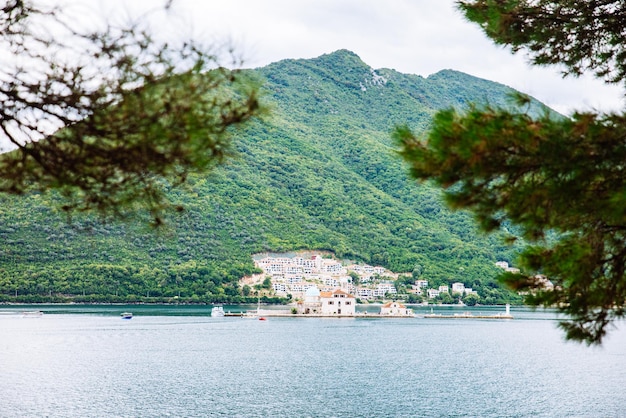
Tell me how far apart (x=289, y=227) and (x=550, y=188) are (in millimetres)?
113618

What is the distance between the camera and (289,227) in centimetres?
11838

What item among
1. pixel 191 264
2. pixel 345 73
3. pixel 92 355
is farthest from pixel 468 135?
pixel 345 73

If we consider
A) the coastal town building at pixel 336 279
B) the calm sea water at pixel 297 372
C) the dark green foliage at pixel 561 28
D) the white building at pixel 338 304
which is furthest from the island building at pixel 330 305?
the dark green foliage at pixel 561 28

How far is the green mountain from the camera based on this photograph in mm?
92375

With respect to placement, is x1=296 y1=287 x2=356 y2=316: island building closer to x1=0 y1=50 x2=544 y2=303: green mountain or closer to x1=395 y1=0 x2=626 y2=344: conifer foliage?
x1=0 y1=50 x2=544 y2=303: green mountain

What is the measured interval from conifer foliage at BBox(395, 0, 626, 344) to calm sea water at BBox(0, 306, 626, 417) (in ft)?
46.5

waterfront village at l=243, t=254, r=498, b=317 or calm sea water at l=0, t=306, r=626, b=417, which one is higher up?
waterfront village at l=243, t=254, r=498, b=317

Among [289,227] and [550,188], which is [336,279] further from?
[550,188]

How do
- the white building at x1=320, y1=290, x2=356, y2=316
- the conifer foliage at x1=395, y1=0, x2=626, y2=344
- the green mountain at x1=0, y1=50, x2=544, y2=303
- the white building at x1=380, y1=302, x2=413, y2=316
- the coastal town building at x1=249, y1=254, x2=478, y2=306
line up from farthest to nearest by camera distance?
the coastal town building at x1=249, y1=254, x2=478, y2=306 < the green mountain at x1=0, y1=50, x2=544, y2=303 < the white building at x1=380, y1=302, x2=413, y2=316 < the white building at x1=320, y1=290, x2=356, y2=316 < the conifer foliage at x1=395, y1=0, x2=626, y2=344

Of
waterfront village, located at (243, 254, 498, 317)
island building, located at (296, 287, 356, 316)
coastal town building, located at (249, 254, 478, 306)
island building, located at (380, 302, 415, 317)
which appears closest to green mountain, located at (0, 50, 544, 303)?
coastal town building, located at (249, 254, 478, 306)

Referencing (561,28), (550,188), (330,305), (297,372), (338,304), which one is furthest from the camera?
(330,305)

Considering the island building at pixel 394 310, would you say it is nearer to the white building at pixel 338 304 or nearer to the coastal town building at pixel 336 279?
the white building at pixel 338 304

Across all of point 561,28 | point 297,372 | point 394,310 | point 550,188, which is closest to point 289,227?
point 394,310

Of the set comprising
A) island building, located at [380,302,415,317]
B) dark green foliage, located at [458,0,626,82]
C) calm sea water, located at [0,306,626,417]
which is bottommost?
calm sea water, located at [0,306,626,417]
